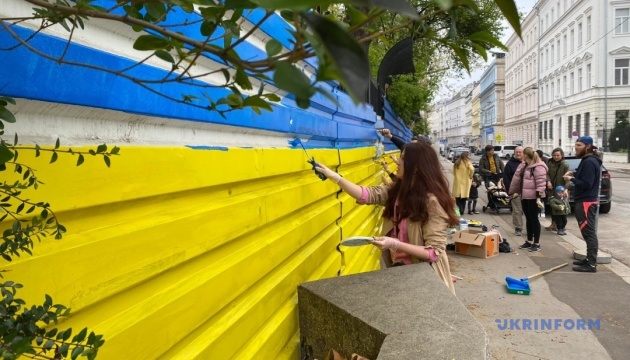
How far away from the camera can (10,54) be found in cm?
100

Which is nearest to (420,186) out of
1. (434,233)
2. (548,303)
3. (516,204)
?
(434,233)

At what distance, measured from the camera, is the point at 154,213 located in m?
1.48

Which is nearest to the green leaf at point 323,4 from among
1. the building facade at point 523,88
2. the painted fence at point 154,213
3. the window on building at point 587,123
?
the painted fence at point 154,213

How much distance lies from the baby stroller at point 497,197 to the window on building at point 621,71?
36.5 meters

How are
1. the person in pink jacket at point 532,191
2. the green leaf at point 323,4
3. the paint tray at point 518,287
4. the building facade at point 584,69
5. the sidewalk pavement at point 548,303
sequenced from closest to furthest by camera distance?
the green leaf at point 323,4 < the sidewalk pavement at point 548,303 < the paint tray at point 518,287 < the person in pink jacket at point 532,191 < the building facade at point 584,69

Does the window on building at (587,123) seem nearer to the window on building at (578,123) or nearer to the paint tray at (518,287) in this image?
the window on building at (578,123)

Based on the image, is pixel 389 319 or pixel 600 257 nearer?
pixel 389 319

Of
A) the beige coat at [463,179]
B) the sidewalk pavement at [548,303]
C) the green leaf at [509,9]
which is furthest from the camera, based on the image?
the beige coat at [463,179]

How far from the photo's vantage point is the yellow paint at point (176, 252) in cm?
112

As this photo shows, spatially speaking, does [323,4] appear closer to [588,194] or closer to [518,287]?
[518,287]

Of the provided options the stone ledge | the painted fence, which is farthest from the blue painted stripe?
the stone ledge

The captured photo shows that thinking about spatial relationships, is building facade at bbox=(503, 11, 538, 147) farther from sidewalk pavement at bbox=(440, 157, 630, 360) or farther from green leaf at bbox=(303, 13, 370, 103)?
green leaf at bbox=(303, 13, 370, 103)

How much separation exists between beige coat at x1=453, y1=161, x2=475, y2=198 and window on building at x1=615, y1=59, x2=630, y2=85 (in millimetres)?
38321

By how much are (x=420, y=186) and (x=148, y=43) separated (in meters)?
2.56
